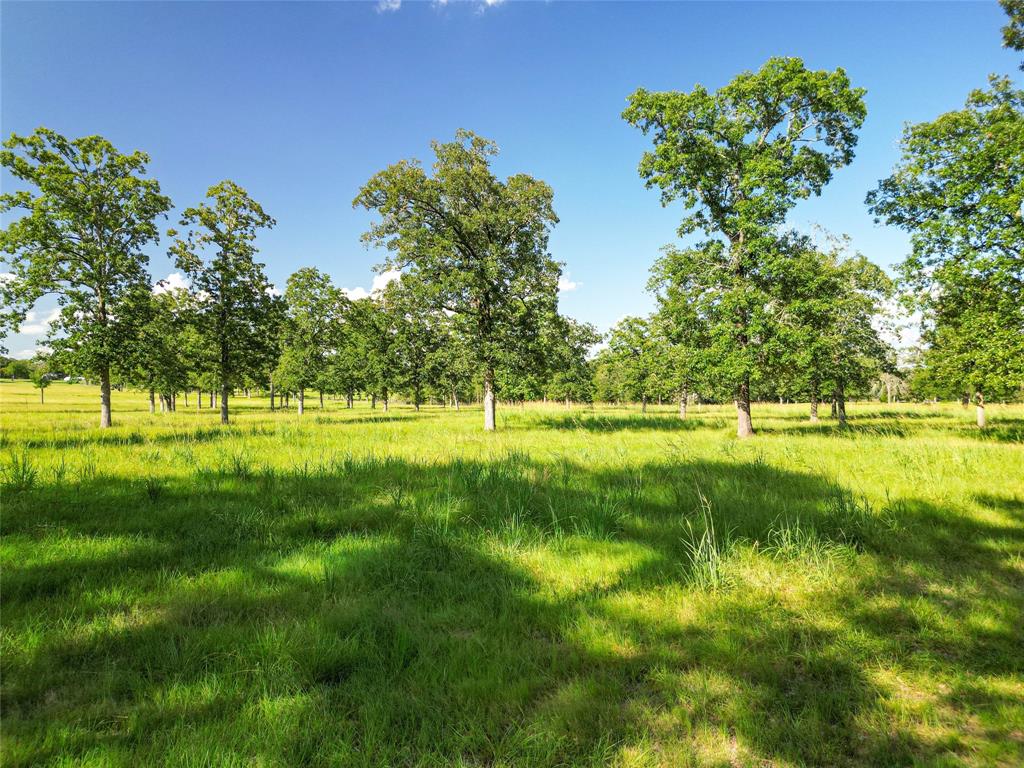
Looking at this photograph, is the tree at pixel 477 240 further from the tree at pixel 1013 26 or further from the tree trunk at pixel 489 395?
the tree at pixel 1013 26

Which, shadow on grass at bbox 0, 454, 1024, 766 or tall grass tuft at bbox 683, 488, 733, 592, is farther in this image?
tall grass tuft at bbox 683, 488, 733, 592

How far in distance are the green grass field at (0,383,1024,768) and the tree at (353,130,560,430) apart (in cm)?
1489

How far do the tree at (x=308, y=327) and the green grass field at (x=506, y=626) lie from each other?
32.2 m

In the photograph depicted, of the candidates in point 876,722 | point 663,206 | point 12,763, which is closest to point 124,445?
point 12,763

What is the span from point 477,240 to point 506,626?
20.8 m

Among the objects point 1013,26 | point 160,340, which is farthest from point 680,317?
point 160,340

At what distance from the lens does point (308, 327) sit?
37.2 meters

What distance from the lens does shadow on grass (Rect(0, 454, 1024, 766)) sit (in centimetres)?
223

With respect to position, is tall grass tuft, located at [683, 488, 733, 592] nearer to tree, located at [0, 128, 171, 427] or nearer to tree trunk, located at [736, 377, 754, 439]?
tree trunk, located at [736, 377, 754, 439]

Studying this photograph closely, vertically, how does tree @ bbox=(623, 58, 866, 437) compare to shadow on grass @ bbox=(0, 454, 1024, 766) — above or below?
above

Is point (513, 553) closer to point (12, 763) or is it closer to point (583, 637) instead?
point (583, 637)

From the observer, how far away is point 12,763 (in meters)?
2.00

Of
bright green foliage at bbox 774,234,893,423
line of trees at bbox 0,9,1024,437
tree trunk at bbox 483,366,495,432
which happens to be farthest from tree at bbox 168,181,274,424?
bright green foliage at bbox 774,234,893,423

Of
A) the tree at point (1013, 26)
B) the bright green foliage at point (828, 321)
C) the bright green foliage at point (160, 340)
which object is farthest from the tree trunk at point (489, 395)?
the tree at point (1013, 26)
